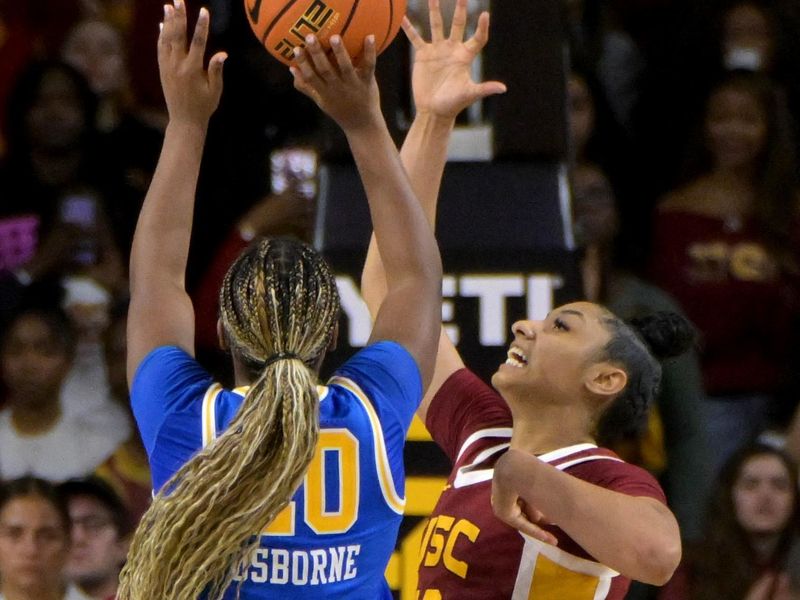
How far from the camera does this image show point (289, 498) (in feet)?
8.64

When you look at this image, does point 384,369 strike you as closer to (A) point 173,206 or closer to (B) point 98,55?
(A) point 173,206

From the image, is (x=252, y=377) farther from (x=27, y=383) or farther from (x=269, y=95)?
(x=269, y=95)

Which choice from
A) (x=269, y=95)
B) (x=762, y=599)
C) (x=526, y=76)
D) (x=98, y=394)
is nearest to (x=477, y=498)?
(x=526, y=76)

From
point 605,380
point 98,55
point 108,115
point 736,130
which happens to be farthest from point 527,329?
point 98,55

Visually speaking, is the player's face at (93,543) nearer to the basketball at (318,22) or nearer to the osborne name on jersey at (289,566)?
the basketball at (318,22)

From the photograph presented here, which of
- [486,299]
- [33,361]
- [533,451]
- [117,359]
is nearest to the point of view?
[533,451]

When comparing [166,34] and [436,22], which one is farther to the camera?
[436,22]

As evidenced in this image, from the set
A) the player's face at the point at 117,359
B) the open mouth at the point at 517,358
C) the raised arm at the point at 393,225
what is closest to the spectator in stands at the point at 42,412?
the player's face at the point at 117,359

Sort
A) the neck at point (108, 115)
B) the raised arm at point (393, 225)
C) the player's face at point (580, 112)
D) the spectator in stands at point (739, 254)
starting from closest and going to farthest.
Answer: the raised arm at point (393, 225) → the spectator in stands at point (739, 254) → the player's face at point (580, 112) → the neck at point (108, 115)

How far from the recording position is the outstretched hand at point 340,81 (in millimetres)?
2770

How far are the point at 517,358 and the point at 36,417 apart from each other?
2.31m

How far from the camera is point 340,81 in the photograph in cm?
279

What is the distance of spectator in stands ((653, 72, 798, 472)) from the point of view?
5.53 m

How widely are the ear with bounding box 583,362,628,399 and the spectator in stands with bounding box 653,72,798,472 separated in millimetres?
2059
